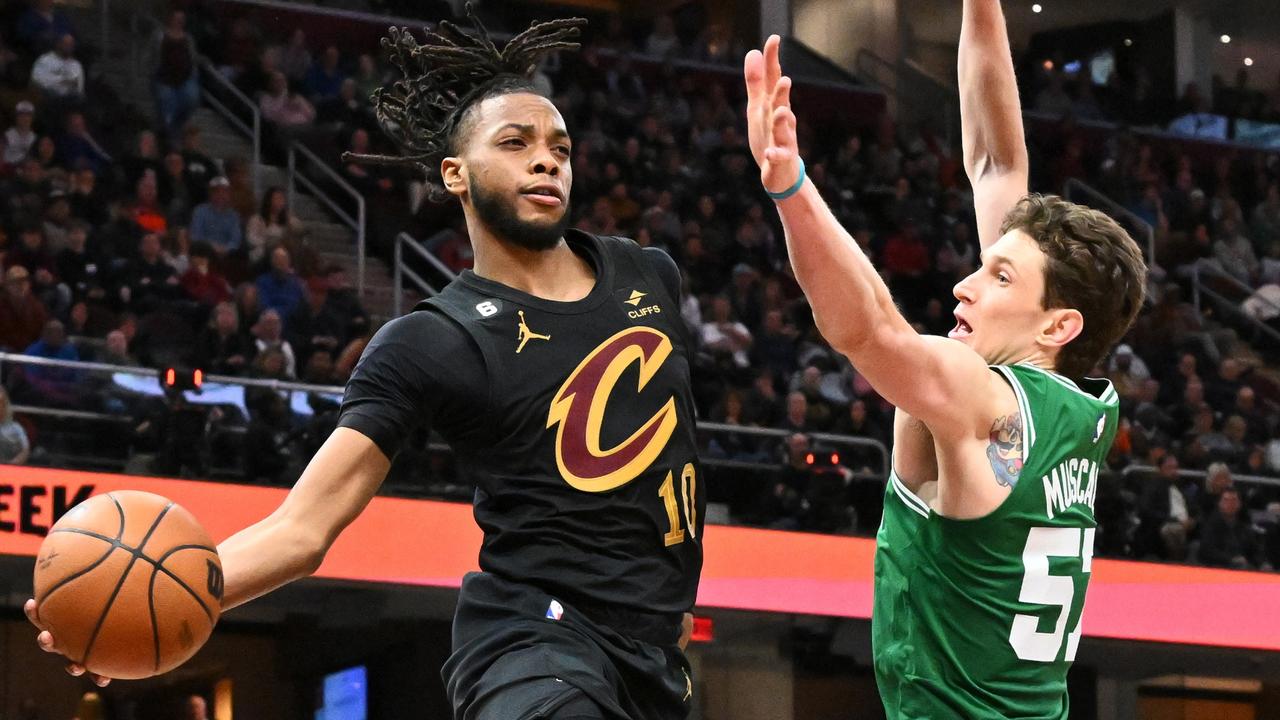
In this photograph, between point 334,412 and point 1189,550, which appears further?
point 1189,550

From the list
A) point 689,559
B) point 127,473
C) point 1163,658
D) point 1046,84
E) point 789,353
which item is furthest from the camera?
point 1046,84

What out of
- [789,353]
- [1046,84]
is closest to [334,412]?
[789,353]

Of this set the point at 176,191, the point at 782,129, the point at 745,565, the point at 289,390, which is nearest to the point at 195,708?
the point at 289,390

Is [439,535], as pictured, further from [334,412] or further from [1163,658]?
[1163,658]

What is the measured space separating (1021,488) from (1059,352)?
0.32 metres

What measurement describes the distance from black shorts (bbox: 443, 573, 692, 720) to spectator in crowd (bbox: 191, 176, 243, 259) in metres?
8.52

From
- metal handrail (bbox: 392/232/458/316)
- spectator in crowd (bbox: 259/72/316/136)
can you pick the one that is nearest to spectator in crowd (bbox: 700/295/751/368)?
metal handrail (bbox: 392/232/458/316)

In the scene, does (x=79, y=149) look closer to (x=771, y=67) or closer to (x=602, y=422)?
(x=602, y=422)

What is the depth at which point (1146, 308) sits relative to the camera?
15336 millimetres

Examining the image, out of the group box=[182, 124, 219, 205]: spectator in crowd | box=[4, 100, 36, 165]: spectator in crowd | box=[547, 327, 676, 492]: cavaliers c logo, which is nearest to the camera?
box=[547, 327, 676, 492]: cavaliers c logo

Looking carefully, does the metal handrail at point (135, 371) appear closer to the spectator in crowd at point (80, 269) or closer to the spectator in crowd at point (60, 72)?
the spectator in crowd at point (80, 269)

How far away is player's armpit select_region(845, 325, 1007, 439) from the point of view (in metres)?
2.94

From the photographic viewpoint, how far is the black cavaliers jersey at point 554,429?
351 centimetres

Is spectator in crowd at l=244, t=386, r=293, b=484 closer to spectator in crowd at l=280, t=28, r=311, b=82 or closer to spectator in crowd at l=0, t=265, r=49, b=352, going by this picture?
spectator in crowd at l=0, t=265, r=49, b=352
